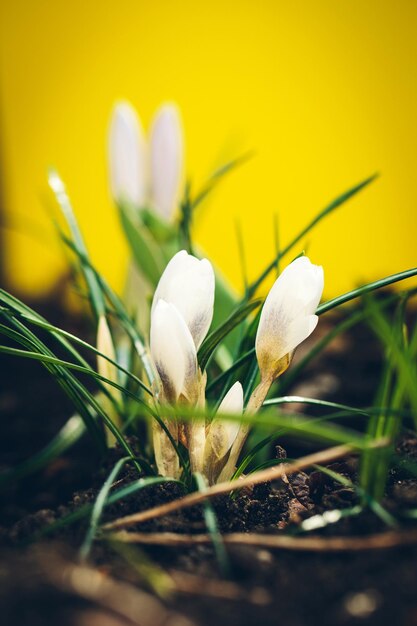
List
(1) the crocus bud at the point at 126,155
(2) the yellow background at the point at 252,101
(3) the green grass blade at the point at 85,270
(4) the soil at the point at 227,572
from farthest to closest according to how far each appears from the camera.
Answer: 1. (2) the yellow background at the point at 252,101
2. (1) the crocus bud at the point at 126,155
3. (3) the green grass blade at the point at 85,270
4. (4) the soil at the point at 227,572

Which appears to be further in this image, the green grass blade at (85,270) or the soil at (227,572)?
the green grass blade at (85,270)

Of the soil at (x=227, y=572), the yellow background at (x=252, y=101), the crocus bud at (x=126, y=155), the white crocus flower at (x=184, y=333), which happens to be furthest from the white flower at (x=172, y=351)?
the yellow background at (x=252, y=101)

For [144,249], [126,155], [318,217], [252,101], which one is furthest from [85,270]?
[252,101]

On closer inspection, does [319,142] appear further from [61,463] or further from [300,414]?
[61,463]

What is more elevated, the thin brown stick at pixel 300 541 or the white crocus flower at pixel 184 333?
the white crocus flower at pixel 184 333

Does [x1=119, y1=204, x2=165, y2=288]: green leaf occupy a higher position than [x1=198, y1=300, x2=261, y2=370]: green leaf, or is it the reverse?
[x1=119, y1=204, x2=165, y2=288]: green leaf

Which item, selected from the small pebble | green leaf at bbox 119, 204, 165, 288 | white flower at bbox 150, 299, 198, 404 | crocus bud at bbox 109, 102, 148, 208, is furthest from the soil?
crocus bud at bbox 109, 102, 148, 208

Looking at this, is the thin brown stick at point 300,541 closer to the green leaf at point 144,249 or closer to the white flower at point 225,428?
the white flower at point 225,428

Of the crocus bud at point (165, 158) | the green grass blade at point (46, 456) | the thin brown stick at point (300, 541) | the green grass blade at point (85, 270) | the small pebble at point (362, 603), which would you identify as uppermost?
the crocus bud at point (165, 158)

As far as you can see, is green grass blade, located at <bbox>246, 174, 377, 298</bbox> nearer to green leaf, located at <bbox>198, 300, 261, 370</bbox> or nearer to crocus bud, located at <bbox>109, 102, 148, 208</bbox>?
green leaf, located at <bbox>198, 300, 261, 370</bbox>
